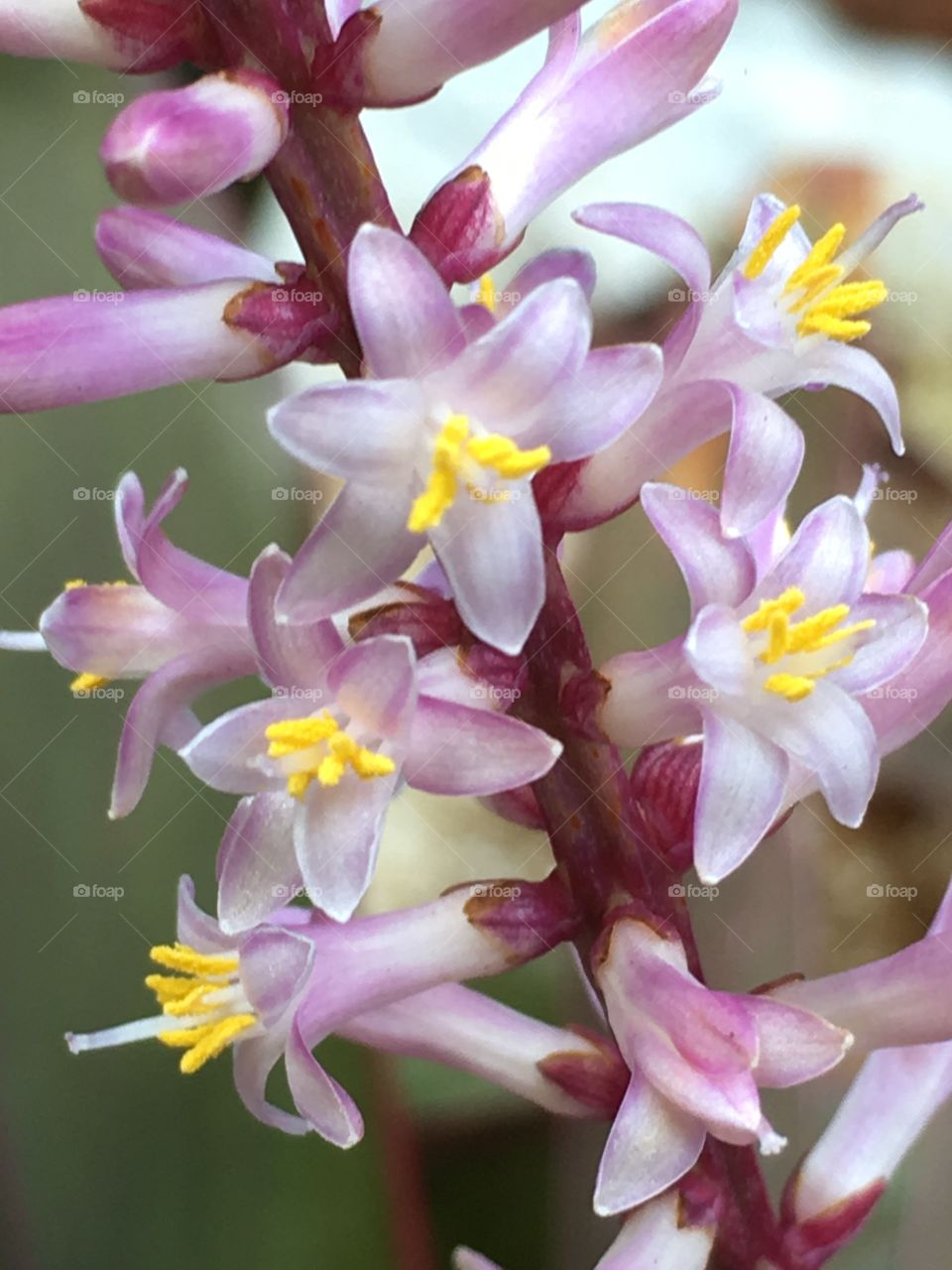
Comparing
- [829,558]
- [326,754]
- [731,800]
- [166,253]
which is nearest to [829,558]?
[829,558]

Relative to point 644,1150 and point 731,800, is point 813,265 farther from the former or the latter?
point 644,1150

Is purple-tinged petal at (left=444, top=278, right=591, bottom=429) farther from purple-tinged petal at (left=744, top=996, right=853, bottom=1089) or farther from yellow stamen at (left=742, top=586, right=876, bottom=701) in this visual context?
purple-tinged petal at (left=744, top=996, right=853, bottom=1089)

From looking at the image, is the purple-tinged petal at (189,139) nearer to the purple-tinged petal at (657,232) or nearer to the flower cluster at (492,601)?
the flower cluster at (492,601)

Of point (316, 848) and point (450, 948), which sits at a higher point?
point (316, 848)

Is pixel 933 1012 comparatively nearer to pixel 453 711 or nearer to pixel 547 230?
pixel 453 711

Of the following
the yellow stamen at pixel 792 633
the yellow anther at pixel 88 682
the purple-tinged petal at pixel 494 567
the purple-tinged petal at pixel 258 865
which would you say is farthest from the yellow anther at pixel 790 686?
the yellow anther at pixel 88 682

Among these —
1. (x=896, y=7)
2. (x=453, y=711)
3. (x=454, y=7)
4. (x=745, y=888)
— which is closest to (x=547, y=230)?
(x=896, y=7)
